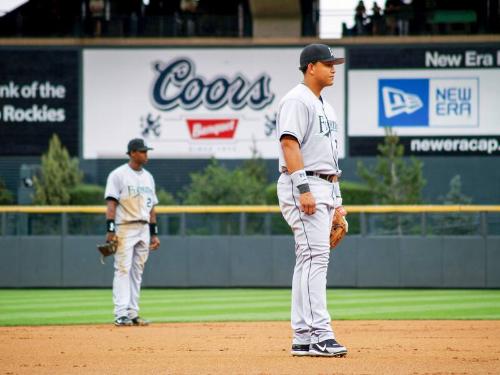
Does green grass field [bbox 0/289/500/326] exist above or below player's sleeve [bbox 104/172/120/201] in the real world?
below

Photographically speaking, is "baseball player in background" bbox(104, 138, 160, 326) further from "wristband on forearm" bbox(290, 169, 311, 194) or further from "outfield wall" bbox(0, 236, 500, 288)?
"outfield wall" bbox(0, 236, 500, 288)

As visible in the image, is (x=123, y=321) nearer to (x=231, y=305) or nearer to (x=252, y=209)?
(x=231, y=305)

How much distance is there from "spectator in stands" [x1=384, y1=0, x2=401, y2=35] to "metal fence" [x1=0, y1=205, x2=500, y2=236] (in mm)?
9512

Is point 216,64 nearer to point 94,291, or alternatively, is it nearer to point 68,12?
point 68,12

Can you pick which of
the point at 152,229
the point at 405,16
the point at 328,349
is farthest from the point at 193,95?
the point at 328,349

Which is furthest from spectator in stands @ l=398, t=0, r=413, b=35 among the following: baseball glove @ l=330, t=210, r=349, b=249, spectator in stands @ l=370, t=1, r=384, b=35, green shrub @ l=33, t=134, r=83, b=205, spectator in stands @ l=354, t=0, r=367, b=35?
baseball glove @ l=330, t=210, r=349, b=249

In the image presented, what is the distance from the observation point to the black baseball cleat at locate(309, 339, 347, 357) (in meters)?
6.79

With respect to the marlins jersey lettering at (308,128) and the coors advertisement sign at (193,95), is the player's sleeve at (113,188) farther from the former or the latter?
the coors advertisement sign at (193,95)

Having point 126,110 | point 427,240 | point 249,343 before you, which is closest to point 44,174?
point 126,110

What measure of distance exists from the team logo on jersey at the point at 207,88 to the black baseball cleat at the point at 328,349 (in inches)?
909

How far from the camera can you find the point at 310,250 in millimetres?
6977

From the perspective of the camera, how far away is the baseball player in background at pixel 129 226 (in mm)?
11172

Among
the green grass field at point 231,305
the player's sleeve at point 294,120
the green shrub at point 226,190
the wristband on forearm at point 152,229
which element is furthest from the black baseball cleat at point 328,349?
the green shrub at point 226,190

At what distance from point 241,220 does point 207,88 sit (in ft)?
28.9
